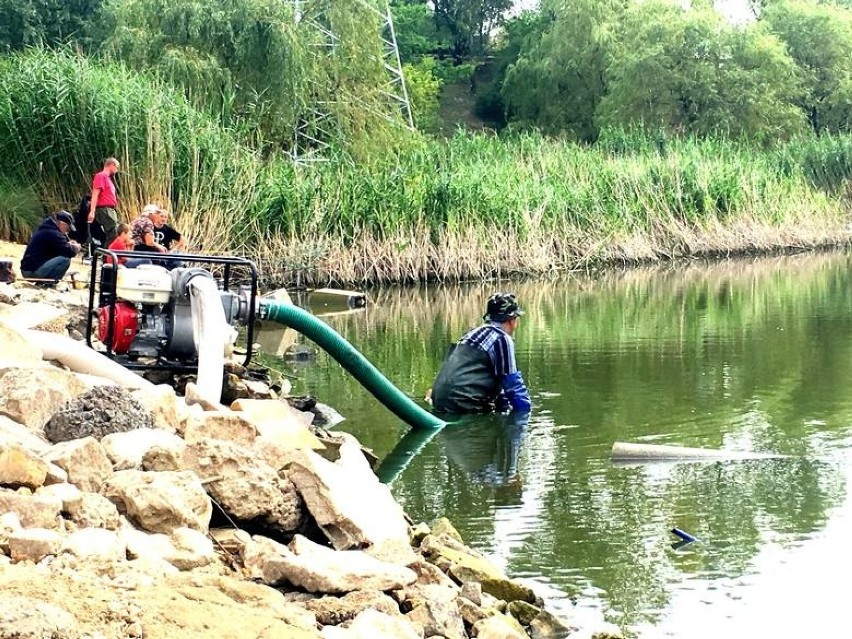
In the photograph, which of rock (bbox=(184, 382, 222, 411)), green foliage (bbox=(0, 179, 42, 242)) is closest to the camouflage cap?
rock (bbox=(184, 382, 222, 411))

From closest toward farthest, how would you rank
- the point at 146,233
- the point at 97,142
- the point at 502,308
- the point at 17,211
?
the point at 502,308 → the point at 146,233 → the point at 17,211 → the point at 97,142

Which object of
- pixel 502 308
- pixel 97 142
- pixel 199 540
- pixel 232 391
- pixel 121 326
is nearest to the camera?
pixel 199 540

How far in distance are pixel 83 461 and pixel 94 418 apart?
79 centimetres

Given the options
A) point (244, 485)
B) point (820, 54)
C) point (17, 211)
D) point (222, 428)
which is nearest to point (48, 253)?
point (17, 211)

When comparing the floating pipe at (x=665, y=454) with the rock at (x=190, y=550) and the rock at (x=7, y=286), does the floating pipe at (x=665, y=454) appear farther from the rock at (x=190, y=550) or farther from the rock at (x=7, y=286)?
the rock at (x=7, y=286)

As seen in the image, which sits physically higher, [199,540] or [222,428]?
[222,428]

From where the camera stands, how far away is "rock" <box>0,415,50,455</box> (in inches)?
240

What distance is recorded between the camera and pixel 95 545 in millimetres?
5324

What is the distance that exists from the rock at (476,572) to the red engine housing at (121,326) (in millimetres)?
3783

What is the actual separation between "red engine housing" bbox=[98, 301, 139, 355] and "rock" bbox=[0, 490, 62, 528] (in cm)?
455

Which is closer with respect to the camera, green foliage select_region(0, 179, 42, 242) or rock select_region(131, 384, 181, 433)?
rock select_region(131, 384, 181, 433)

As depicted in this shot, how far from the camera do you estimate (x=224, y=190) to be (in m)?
23.7

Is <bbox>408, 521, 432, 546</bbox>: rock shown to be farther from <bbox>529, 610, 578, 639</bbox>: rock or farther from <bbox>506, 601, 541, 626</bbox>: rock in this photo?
<bbox>529, 610, 578, 639</bbox>: rock

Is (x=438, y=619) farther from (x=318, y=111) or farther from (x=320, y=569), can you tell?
(x=318, y=111)
